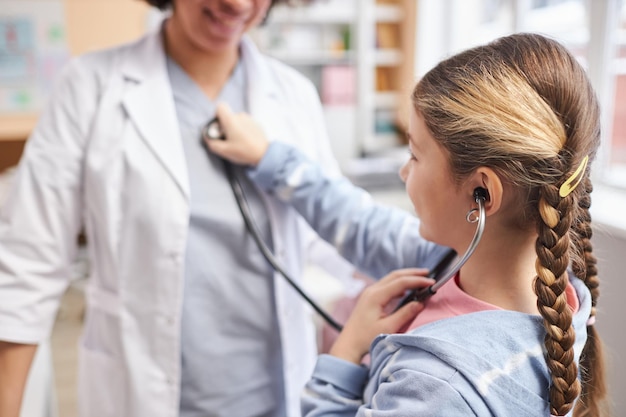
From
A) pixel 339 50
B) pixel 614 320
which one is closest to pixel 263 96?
pixel 614 320

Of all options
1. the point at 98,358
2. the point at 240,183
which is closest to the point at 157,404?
the point at 98,358

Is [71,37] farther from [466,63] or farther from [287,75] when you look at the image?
[466,63]

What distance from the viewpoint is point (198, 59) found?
1121 mm

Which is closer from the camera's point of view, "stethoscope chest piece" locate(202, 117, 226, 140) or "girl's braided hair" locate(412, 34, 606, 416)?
"girl's braided hair" locate(412, 34, 606, 416)

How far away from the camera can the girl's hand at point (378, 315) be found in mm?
790

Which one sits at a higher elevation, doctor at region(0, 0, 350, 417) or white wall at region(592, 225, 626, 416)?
doctor at region(0, 0, 350, 417)

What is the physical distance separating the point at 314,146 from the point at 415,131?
0.51 m

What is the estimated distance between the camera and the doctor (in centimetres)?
96

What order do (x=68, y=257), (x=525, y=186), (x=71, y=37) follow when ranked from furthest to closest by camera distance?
(x=71, y=37) < (x=68, y=257) < (x=525, y=186)

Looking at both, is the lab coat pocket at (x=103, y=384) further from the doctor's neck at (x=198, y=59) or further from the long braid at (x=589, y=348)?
the long braid at (x=589, y=348)

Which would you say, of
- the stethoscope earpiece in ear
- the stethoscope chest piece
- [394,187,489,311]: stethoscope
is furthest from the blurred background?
the stethoscope earpiece in ear

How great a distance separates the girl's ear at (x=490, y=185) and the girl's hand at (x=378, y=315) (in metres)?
0.17

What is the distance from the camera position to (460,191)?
71 cm

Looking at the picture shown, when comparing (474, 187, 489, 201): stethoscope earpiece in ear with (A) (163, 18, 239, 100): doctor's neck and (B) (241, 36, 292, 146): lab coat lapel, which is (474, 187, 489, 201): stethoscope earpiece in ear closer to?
(B) (241, 36, 292, 146): lab coat lapel
